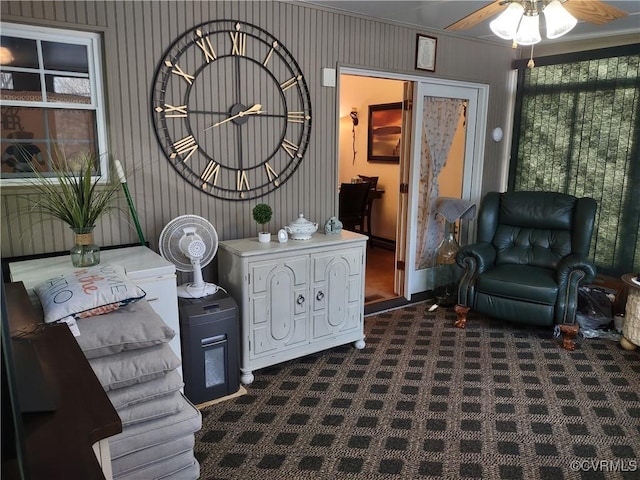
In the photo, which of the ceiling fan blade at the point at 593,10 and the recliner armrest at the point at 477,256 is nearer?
the ceiling fan blade at the point at 593,10

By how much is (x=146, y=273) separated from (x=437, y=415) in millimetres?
1750

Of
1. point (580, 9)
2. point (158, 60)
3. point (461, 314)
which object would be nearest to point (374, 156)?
point (461, 314)

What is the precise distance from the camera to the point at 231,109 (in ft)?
10.6

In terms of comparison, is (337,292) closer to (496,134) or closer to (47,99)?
(47,99)

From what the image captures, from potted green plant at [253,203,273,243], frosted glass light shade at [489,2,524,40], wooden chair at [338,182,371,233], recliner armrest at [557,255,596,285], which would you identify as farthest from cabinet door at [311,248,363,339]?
wooden chair at [338,182,371,233]

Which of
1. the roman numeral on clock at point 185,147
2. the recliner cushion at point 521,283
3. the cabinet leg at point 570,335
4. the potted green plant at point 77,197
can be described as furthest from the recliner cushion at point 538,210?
the potted green plant at point 77,197

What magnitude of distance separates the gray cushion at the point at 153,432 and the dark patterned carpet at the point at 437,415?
40 cm

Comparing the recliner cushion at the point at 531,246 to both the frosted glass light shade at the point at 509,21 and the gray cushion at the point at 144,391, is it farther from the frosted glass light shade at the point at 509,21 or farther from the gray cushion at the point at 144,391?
the gray cushion at the point at 144,391

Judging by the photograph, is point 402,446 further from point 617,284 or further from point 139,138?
point 617,284

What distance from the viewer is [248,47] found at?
10.5 feet

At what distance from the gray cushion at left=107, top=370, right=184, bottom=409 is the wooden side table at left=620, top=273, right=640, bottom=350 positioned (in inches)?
124

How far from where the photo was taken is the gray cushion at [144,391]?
1813mm

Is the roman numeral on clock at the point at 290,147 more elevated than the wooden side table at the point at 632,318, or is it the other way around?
the roman numeral on clock at the point at 290,147

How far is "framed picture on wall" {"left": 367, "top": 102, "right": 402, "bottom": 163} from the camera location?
6.16 metres
